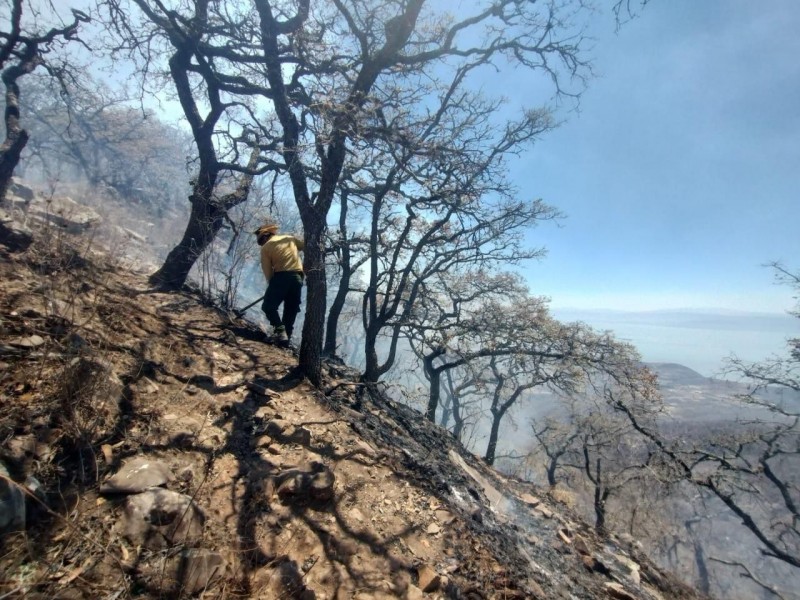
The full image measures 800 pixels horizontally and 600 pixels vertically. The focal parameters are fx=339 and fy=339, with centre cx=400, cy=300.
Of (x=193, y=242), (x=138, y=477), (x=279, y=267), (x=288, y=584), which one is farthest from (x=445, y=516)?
(x=193, y=242)

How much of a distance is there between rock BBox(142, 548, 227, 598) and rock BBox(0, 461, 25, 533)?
58cm

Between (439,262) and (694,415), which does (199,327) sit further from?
(694,415)

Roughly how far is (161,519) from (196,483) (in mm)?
409

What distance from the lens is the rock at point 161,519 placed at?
70.5 inches

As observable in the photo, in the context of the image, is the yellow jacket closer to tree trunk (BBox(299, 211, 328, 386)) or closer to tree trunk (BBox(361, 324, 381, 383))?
tree trunk (BBox(299, 211, 328, 386))

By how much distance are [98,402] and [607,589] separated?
552 centimetres

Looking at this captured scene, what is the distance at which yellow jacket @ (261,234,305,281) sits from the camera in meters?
4.97

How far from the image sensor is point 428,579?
229cm

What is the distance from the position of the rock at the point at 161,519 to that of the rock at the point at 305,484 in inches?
23.9

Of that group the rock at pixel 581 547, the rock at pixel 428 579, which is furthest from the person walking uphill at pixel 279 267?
the rock at pixel 581 547

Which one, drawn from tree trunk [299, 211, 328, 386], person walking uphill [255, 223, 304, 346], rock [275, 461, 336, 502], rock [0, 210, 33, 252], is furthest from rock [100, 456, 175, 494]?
rock [0, 210, 33, 252]

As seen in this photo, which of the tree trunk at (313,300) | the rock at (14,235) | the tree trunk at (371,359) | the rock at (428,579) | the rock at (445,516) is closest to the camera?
the rock at (428,579)

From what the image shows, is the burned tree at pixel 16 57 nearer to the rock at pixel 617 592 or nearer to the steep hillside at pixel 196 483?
the steep hillside at pixel 196 483

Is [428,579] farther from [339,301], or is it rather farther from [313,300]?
[339,301]
